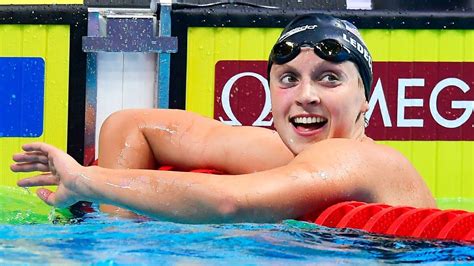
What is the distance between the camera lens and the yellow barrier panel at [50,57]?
5812mm

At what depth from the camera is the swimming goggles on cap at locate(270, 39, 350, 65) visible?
9.19 ft

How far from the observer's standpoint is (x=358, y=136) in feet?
9.67

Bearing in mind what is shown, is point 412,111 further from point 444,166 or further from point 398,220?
point 398,220

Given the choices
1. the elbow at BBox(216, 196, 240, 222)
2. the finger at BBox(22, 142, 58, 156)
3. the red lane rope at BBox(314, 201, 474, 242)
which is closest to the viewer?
the red lane rope at BBox(314, 201, 474, 242)

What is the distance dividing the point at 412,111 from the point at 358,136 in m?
→ 2.83

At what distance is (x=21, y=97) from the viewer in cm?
577

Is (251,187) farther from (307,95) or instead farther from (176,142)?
(176,142)

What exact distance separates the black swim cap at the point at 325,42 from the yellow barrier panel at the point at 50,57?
3.07 meters

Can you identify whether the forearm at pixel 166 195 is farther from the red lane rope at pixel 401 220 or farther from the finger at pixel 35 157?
the finger at pixel 35 157

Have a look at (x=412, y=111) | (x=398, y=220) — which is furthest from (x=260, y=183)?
(x=412, y=111)

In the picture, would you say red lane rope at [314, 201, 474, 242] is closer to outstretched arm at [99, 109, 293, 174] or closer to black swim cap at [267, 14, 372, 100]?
black swim cap at [267, 14, 372, 100]

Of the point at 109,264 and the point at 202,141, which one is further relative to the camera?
the point at 202,141

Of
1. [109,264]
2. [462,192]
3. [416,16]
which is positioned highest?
[416,16]

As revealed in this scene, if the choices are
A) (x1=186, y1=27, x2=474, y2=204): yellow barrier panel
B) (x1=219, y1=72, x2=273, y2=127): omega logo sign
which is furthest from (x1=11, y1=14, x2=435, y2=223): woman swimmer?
(x1=186, y1=27, x2=474, y2=204): yellow barrier panel
